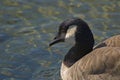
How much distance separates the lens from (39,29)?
10875 mm

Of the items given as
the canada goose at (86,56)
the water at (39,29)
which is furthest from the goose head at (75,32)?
the water at (39,29)

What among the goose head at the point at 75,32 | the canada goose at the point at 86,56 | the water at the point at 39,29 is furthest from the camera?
the water at the point at 39,29

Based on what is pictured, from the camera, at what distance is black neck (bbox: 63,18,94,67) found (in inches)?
344

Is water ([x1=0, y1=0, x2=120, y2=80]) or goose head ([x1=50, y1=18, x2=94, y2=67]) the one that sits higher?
goose head ([x1=50, y1=18, x2=94, y2=67])

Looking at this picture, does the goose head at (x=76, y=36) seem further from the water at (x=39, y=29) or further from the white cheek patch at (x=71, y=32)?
the water at (x=39, y=29)

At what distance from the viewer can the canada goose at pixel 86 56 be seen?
8203 mm

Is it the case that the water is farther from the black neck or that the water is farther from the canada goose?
the canada goose

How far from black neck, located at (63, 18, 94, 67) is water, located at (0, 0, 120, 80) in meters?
0.51

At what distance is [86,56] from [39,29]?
2.53m

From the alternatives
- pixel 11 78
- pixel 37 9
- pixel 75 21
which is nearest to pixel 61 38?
pixel 75 21

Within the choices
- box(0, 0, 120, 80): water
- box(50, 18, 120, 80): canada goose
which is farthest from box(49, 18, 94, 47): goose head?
box(0, 0, 120, 80): water

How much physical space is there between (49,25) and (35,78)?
206 cm

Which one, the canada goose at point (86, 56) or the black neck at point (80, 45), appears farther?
the black neck at point (80, 45)

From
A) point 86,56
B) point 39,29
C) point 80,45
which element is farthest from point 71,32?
point 39,29
